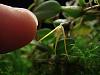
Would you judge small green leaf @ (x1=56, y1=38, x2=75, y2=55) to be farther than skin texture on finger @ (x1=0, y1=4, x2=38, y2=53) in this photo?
Yes

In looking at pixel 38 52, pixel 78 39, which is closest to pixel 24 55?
pixel 38 52

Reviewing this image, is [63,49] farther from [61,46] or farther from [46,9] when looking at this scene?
[46,9]

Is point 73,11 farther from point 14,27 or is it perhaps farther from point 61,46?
point 14,27

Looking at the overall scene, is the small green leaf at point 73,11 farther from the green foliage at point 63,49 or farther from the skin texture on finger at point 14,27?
the skin texture on finger at point 14,27

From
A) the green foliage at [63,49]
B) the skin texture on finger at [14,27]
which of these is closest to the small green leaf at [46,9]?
the green foliage at [63,49]

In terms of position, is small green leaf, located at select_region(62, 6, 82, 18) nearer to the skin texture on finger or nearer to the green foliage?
the green foliage

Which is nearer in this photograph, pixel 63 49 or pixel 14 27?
pixel 14 27

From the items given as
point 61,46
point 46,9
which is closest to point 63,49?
point 61,46

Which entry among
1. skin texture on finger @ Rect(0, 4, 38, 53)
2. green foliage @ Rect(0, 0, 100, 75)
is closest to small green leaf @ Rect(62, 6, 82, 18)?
green foliage @ Rect(0, 0, 100, 75)
